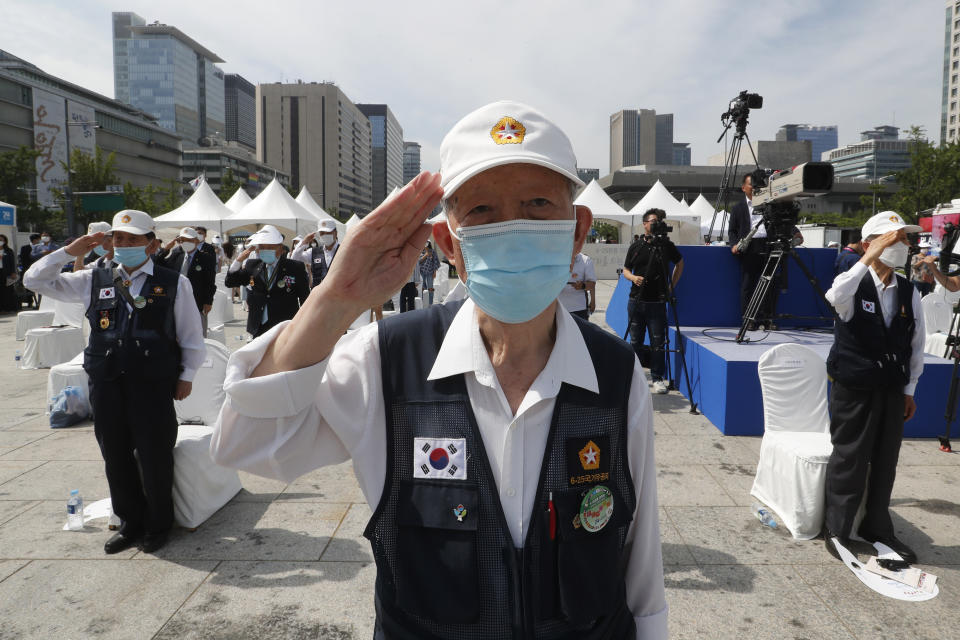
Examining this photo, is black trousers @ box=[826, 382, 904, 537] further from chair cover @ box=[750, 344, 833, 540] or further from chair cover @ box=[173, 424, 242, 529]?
chair cover @ box=[173, 424, 242, 529]

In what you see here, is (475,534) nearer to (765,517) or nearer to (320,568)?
(320,568)

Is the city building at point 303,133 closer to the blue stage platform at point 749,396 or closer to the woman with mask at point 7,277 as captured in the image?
the woman with mask at point 7,277

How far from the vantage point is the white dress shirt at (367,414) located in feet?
3.89

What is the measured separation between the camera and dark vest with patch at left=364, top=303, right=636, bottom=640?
51.1 inches

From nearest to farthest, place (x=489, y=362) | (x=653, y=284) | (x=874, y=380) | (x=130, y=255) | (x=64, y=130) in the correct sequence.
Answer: (x=489, y=362)
(x=874, y=380)
(x=130, y=255)
(x=653, y=284)
(x=64, y=130)

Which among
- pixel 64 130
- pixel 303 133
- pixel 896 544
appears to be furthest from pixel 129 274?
pixel 303 133

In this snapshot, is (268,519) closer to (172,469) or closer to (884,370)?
(172,469)

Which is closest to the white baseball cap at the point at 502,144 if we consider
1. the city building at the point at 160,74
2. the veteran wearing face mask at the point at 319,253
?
the veteran wearing face mask at the point at 319,253

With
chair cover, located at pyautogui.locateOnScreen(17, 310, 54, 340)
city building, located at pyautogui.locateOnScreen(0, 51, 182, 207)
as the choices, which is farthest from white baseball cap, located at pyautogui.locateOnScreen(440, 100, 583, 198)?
city building, located at pyautogui.locateOnScreen(0, 51, 182, 207)

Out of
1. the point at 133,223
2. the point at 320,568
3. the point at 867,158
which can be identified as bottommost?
the point at 320,568

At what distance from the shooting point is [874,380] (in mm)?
A: 3896

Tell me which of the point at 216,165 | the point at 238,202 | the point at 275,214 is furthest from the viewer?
the point at 216,165

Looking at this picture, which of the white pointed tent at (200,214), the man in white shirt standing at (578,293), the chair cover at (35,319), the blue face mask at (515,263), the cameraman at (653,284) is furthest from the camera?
the white pointed tent at (200,214)

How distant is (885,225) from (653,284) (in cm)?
404
